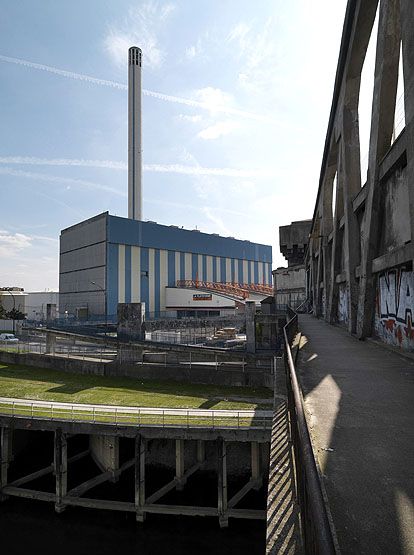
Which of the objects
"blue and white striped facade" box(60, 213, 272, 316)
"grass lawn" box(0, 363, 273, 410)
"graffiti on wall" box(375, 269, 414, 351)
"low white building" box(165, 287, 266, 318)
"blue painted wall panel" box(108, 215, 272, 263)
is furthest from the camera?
"low white building" box(165, 287, 266, 318)

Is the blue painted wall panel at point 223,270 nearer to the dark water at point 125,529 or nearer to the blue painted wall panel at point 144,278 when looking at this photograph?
the blue painted wall panel at point 144,278

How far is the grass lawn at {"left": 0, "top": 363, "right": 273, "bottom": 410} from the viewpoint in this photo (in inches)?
832

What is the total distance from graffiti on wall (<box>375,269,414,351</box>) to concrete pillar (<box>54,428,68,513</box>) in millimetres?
16794

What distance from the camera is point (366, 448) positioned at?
4074 millimetres

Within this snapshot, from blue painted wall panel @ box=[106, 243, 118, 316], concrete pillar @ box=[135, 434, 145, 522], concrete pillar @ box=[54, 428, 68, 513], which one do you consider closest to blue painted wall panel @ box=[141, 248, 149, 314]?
blue painted wall panel @ box=[106, 243, 118, 316]

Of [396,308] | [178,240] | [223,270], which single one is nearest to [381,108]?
[396,308]

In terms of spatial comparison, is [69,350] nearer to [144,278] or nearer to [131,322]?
[131,322]

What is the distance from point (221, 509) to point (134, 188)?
6947 centimetres

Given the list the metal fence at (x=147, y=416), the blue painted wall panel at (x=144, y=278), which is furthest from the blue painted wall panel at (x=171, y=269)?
the metal fence at (x=147, y=416)

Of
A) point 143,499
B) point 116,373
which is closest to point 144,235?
point 116,373

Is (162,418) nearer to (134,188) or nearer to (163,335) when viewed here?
(163,335)

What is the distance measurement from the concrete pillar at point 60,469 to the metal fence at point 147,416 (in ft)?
Answer: 3.66

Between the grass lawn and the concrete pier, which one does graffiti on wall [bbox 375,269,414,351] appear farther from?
the grass lawn

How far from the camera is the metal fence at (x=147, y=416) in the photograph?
17031 millimetres
